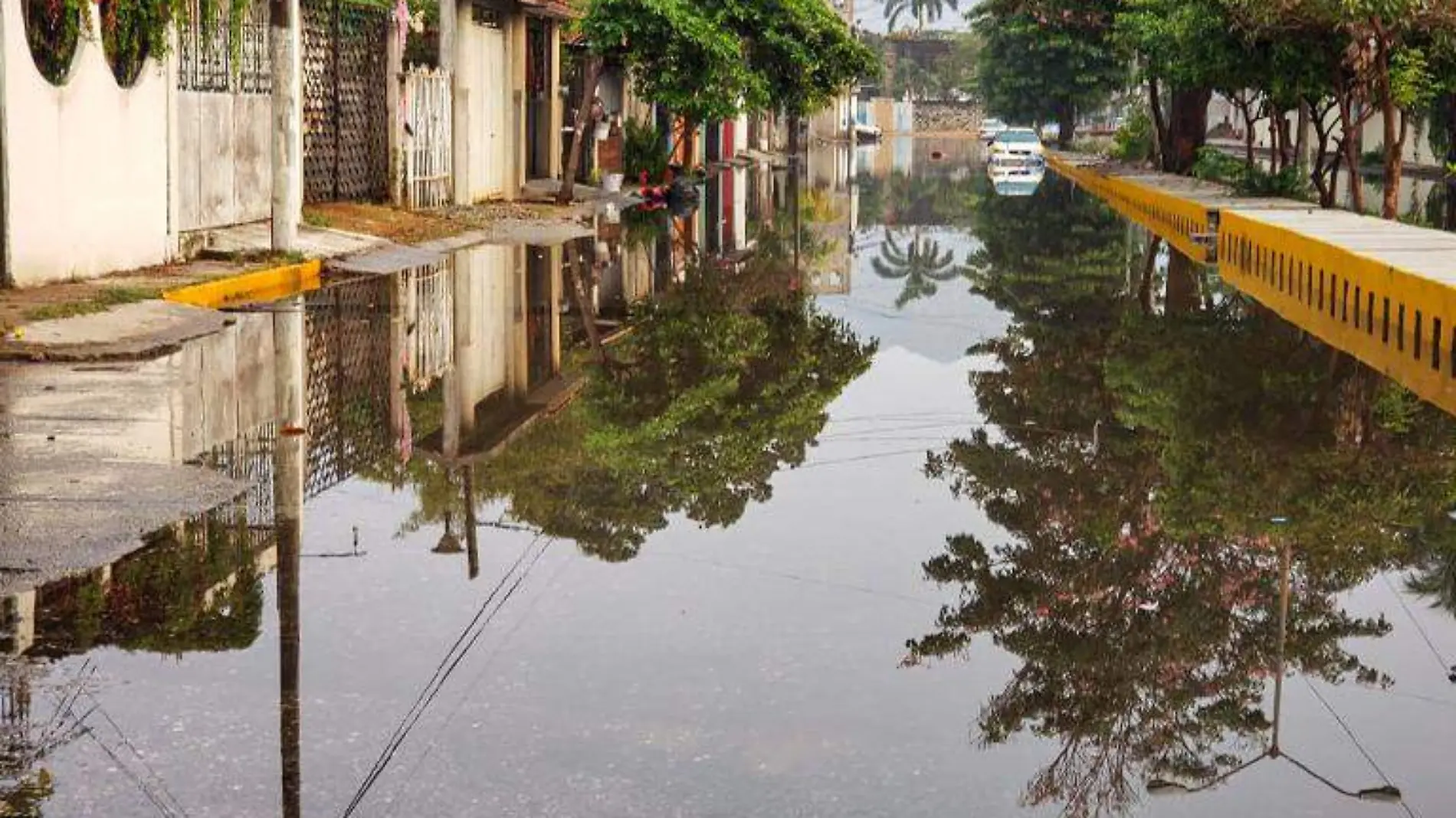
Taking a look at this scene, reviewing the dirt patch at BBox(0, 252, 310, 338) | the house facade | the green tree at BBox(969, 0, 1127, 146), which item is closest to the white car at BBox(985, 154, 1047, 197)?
the green tree at BBox(969, 0, 1127, 146)

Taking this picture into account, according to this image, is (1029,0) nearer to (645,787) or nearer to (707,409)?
(707,409)

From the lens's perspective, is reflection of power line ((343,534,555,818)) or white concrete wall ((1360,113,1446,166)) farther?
white concrete wall ((1360,113,1446,166))

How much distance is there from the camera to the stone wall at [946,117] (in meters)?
167

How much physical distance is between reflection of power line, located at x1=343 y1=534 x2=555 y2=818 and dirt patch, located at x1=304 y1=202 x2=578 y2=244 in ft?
65.5

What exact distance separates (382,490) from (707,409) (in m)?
4.07

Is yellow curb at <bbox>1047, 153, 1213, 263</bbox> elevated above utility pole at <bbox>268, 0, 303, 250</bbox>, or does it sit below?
below

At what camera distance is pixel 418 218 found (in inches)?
1299

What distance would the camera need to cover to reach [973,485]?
1274cm

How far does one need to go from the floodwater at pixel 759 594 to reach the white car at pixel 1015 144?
187ft

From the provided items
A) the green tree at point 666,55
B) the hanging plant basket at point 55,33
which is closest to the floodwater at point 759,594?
the hanging plant basket at point 55,33

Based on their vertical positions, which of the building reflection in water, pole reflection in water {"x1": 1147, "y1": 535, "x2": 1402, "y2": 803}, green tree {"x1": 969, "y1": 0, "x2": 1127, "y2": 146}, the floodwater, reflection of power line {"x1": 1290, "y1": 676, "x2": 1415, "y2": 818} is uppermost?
green tree {"x1": 969, "y1": 0, "x2": 1127, "y2": 146}

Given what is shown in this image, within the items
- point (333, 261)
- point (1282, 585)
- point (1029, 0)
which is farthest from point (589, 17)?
point (1282, 585)

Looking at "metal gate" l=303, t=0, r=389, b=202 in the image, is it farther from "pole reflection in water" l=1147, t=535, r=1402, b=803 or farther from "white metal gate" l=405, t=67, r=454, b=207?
"pole reflection in water" l=1147, t=535, r=1402, b=803

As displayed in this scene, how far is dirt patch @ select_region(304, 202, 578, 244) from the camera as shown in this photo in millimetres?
30188
